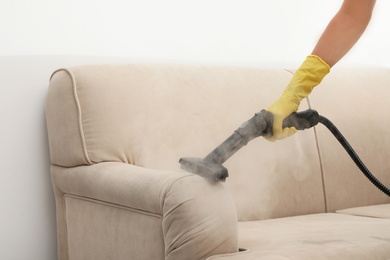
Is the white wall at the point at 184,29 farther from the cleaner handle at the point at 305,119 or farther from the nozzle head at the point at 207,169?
the nozzle head at the point at 207,169

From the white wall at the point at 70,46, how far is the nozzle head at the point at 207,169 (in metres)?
0.80

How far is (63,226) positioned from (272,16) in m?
1.30

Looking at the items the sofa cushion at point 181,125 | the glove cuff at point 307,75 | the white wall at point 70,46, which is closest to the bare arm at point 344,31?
the glove cuff at point 307,75

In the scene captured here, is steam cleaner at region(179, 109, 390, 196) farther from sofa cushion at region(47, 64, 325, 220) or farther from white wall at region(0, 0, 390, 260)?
white wall at region(0, 0, 390, 260)

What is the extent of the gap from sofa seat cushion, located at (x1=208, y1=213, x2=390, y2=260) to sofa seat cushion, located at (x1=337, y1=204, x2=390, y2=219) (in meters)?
0.11

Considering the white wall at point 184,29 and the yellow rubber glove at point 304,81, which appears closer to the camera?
the yellow rubber glove at point 304,81

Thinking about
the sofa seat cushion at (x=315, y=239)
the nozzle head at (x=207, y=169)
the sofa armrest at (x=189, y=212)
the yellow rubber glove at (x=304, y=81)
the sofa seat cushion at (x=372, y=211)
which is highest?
the yellow rubber glove at (x=304, y=81)

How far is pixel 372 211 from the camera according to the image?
8.54ft

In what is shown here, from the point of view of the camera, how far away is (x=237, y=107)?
8.48 ft

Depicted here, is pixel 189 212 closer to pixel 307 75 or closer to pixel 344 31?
pixel 307 75

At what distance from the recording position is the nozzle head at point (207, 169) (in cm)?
176

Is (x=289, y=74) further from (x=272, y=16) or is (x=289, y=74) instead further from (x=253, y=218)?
(x=253, y=218)

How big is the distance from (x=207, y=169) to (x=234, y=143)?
14 cm

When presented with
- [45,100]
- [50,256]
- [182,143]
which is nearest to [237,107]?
[182,143]
